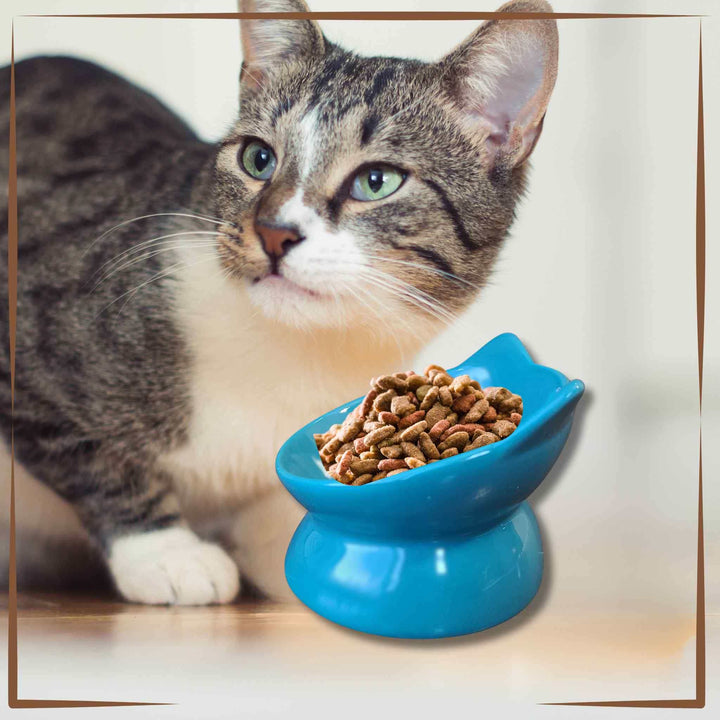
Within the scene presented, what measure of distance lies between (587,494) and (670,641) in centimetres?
28

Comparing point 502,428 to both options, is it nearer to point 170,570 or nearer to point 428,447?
point 428,447

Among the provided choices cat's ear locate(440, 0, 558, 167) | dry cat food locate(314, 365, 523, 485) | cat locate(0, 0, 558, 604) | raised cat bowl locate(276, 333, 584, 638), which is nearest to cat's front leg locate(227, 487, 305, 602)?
cat locate(0, 0, 558, 604)

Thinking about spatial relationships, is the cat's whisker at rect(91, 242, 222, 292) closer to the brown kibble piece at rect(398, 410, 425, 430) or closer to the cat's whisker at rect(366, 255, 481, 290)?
the cat's whisker at rect(366, 255, 481, 290)

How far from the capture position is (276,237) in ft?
3.54

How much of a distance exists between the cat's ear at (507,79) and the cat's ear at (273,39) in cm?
20

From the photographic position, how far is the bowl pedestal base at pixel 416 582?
993mm

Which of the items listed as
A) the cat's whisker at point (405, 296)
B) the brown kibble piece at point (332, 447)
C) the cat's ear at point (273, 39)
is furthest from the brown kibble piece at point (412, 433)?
the cat's ear at point (273, 39)

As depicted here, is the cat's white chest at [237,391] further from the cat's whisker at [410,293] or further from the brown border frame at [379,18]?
the brown border frame at [379,18]

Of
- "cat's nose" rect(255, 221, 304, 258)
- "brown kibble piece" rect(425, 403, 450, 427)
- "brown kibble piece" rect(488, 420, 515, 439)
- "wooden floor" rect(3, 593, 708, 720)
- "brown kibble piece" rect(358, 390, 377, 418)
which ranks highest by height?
"cat's nose" rect(255, 221, 304, 258)

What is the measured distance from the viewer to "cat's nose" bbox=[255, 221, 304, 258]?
107 centimetres

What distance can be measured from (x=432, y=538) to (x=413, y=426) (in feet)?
0.46

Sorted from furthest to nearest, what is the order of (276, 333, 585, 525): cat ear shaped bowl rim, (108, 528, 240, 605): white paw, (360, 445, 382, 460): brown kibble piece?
1. (108, 528, 240, 605): white paw
2. (360, 445, 382, 460): brown kibble piece
3. (276, 333, 585, 525): cat ear shaped bowl rim

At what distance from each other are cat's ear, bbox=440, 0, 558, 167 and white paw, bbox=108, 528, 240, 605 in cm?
72

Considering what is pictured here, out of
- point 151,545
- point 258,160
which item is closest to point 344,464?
point 151,545
